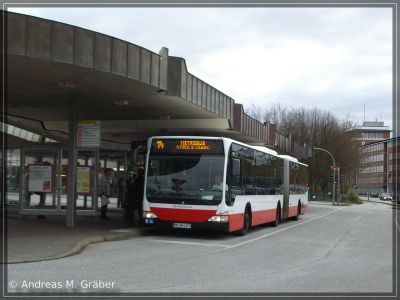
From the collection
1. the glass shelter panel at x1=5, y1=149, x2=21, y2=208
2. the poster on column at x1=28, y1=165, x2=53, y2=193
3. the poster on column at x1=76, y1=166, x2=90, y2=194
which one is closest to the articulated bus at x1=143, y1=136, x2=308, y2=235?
the poster on column at x1=76, y1=166, x2=90, y2=194

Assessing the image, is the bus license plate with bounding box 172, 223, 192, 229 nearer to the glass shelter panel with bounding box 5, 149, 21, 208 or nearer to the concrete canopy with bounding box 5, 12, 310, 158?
the concrete canopy with bounding box 5, 12, 310, 158

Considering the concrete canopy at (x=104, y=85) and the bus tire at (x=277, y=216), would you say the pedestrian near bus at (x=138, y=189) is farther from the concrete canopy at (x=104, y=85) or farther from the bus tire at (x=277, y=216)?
the bus tire at (x=277, y=216)

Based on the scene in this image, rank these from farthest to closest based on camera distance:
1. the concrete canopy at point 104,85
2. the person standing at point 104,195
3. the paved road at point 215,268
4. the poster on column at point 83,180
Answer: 1. the person standing at point 104,195
2. the poster on column at point 83,180
3. the concrete canopy at point 104,85
4. the paved road at point 215,268

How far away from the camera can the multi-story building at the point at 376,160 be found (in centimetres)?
14638

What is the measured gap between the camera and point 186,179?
15.4 meters

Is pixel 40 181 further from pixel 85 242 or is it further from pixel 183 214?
pixel 85 242

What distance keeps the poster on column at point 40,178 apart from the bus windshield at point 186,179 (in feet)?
13.9

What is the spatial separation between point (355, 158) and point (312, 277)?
6553 cm

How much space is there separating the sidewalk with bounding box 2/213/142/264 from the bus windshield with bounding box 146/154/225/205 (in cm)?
160

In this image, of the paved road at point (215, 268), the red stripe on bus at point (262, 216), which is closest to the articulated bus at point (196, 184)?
the paved road at point (215, 268)

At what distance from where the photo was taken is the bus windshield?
1519 cm

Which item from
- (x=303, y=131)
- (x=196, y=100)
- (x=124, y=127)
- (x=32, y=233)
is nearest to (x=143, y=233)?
(x=32, y=233)

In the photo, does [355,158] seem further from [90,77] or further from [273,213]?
[90,77]

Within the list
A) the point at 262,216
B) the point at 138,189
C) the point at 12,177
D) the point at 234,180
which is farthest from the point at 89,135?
the point at 262,216
